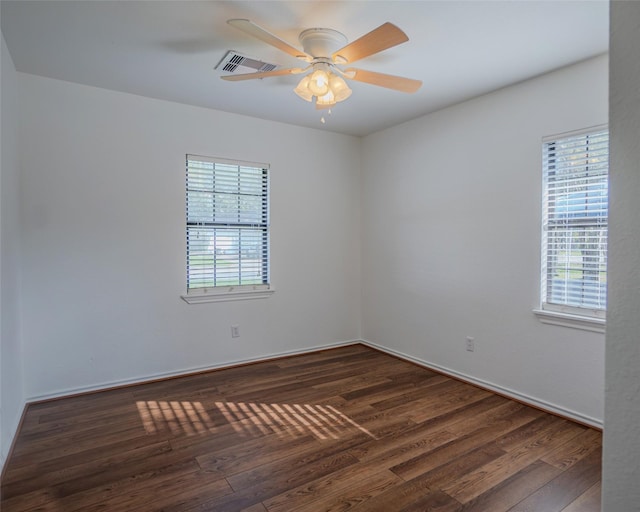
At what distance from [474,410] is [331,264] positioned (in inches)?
88.4

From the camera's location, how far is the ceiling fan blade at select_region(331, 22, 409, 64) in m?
1.85

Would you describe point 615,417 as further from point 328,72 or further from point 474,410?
point 474,410

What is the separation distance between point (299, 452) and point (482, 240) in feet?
7.62

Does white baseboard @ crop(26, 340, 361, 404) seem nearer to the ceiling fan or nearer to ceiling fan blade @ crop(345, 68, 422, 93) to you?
the ceiling fan

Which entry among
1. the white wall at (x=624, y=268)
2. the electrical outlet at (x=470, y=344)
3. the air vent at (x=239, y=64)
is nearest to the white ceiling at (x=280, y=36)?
the air vent at (x=239, y=64)

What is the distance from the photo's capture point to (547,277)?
296 cm

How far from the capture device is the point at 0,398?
7.02 feet

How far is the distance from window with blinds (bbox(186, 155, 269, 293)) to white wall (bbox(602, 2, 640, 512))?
349 centimetres

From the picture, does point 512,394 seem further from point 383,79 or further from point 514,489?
point 383,79

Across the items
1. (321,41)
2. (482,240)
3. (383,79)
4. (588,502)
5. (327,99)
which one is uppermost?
(321,41)

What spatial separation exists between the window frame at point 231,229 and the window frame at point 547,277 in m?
2.55

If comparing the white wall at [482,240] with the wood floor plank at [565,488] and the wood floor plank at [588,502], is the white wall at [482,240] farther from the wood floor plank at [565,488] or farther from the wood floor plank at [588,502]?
the wood floor plank at [588,502]

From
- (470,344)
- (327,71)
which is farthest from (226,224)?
(470,344)

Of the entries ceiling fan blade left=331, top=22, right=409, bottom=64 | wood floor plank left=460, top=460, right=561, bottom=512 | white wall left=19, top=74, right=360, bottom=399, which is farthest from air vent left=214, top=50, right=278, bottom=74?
wood floor plank left=460, top=460, right=561, bottom=512
